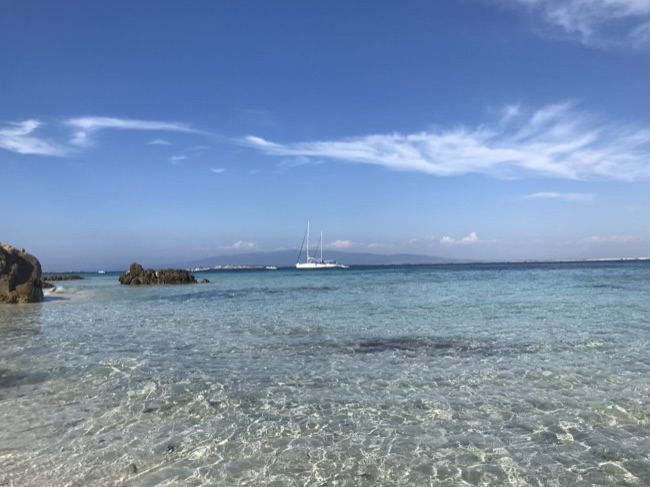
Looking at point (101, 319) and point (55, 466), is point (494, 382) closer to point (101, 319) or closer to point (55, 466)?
point (55, 466)

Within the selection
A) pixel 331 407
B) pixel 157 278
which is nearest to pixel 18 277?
pixel 157 278

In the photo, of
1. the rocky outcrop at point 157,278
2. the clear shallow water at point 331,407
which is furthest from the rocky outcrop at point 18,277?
the rocky outcrop at point 157,278

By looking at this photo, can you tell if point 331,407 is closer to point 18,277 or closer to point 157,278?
point 18,277

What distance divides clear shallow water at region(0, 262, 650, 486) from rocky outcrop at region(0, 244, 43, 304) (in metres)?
18.7

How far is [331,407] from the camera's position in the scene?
847cm

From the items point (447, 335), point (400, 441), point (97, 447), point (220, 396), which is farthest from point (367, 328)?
point (97, 447)

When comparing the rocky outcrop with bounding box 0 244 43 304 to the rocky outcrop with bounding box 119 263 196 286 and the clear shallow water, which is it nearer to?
the clear shallow water

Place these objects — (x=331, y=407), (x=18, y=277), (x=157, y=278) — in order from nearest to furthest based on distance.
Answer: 1. (x=331, y=407)
2. (x=18, y=277)
3. (x=157, y=278)

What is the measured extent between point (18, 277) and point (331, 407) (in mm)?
34366

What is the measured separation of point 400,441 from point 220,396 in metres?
4.01

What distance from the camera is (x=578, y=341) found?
47.3 feet

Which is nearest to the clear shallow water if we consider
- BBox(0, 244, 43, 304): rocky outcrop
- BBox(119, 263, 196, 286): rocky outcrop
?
BBox(0, 244, 43, 304): rocky outcrop

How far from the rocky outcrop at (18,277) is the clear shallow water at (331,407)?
1867cm

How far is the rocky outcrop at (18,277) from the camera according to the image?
32750 mm
